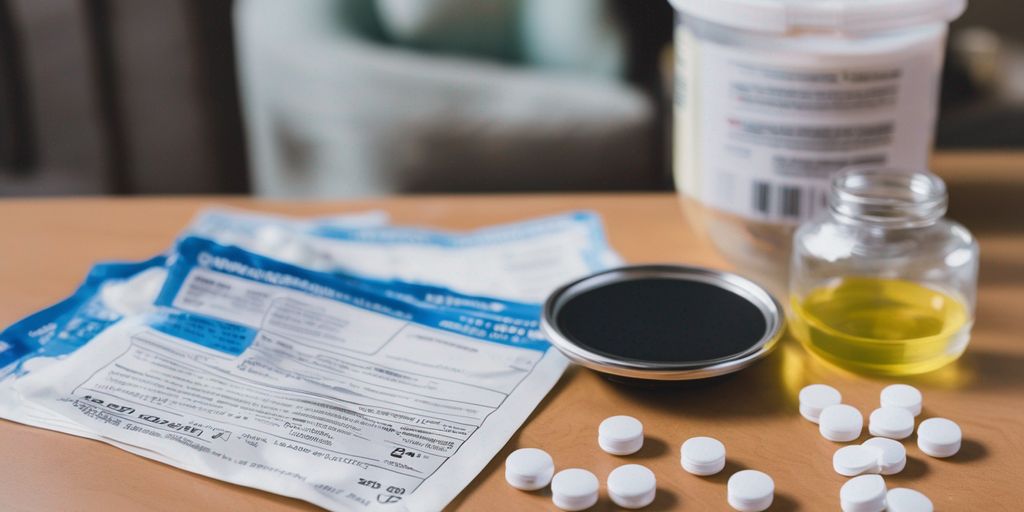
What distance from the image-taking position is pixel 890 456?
47 cm

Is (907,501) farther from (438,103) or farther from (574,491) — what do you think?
(438,103)

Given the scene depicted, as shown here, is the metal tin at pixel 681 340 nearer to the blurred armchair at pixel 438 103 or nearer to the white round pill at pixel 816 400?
the white round pill at pixel 816 400

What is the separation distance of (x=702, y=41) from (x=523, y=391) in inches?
9.5

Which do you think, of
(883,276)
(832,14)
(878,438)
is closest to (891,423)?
(878,438)

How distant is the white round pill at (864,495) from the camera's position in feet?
1.45

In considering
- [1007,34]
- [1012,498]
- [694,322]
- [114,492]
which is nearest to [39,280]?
[114,492]

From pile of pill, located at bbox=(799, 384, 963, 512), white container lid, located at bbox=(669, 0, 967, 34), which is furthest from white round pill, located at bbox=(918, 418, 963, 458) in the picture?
white container lid, located at bbox=(669, 0, 967, 34)

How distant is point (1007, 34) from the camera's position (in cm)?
170

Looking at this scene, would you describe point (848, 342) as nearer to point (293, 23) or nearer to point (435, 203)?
point (435, 203)

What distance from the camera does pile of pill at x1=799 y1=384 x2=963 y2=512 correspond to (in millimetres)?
444

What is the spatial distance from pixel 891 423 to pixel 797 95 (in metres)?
0.20

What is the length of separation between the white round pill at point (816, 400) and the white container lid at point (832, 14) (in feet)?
0.67

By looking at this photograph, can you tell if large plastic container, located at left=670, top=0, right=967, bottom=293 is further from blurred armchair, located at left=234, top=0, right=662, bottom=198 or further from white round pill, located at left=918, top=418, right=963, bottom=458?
blurred armchair, located at left=234, top=0, right=662, bottom=198

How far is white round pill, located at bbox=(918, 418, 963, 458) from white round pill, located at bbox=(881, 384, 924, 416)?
0.07 feet
